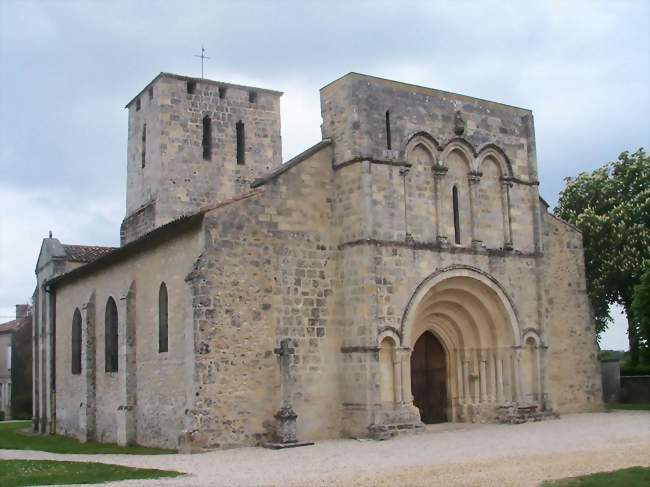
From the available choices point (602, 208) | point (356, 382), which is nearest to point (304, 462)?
point (356, 382)

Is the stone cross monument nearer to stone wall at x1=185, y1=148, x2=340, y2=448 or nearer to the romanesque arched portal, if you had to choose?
stone wall at x1=185, y1=148, x2=340, y2=448

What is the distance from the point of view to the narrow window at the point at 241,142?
33875 millimetres

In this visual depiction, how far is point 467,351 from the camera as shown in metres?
25.7

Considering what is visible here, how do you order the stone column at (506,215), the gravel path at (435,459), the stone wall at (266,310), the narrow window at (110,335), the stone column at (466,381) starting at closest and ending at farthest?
the gravel path at (435,459) → the stone wall at (266,310) → the stone column at (466,381) → the stone column at (506,215) → the narrow window at (110,335)

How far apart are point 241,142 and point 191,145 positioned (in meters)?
2.29

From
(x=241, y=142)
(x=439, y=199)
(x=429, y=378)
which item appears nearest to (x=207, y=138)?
(x=241, y=142)

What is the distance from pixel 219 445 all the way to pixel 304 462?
12.6ft

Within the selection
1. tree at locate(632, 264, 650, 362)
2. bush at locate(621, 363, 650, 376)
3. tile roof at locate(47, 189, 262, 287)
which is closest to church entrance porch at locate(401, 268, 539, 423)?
tree at locate(632, 264, 650, 362)

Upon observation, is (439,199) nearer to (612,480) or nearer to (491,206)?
(491,206)

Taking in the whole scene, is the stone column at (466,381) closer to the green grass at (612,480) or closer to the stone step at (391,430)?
the stone step at (391,430)

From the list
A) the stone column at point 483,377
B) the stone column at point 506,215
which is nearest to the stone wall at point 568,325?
the stone column at point 506,215

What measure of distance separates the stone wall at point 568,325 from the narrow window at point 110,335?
14.1 metres

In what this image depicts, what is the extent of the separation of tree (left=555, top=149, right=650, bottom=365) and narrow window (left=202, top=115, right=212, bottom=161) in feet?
54.4

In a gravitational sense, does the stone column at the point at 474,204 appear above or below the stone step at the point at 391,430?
above
